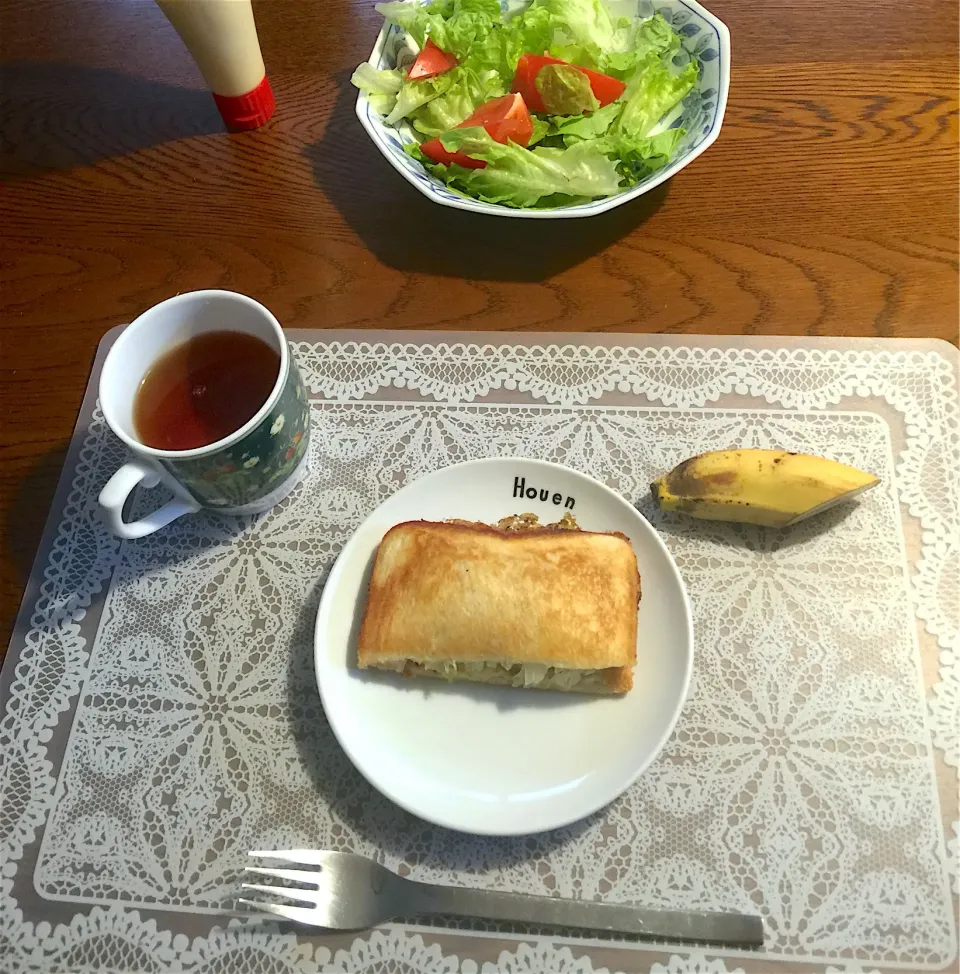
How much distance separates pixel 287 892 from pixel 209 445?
0.49m

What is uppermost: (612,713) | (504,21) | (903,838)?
(504,21)

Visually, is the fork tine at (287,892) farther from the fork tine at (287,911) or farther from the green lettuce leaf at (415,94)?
the green lettuce leaf at (415,94)

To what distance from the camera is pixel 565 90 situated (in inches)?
49.1

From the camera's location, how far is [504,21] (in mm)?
1383

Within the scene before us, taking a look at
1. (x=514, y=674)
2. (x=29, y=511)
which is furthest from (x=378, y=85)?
(x=514, y=674)

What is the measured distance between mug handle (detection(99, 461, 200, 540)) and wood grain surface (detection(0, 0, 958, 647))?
9.5 inches

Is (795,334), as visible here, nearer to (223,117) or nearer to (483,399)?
(483,399)

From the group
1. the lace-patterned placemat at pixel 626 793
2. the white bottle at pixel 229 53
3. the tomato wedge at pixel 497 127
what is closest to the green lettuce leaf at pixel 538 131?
the tomato wedge at pixel 497 127

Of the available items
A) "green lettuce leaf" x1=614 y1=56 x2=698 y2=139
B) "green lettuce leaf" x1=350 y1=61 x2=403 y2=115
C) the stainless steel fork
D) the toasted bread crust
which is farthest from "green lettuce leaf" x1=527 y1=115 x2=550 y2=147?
the stainless steel fork

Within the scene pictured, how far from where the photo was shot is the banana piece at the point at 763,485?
0.93 metres

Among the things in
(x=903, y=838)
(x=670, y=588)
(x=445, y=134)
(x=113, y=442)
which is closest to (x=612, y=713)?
(x=670, y=588)

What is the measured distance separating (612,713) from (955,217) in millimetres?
983

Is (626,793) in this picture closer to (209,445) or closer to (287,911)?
(287,911)

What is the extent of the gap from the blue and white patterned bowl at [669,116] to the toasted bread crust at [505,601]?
20.9 inches
